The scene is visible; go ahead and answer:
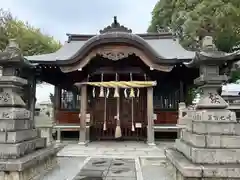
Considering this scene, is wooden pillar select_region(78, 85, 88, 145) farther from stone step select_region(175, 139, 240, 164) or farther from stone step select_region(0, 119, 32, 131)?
stone step select_region(175, 139, 240, 164)

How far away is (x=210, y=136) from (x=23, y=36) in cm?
2288

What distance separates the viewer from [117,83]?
10672mm

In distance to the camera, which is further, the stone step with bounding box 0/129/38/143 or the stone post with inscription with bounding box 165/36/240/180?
the stone step with bounding box 0/129/38/143

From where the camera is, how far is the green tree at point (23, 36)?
857 inches

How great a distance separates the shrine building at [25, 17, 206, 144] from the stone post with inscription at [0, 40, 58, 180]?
5.32 metres

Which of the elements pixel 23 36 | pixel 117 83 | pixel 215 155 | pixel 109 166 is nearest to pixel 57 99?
pixel 117 83

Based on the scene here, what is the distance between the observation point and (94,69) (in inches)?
459

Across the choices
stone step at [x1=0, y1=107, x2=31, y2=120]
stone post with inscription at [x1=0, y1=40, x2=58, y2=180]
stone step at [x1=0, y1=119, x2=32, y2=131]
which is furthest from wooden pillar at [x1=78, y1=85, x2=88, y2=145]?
stone step at [x1=0, y1=119, x2=32, y2=131]

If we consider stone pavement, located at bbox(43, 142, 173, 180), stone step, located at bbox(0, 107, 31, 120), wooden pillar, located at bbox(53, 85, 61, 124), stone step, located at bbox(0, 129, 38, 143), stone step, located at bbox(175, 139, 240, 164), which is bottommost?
stone pavement, located at bbox(43, 142, 173, 180)

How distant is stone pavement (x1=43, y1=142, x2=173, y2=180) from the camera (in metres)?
5.41

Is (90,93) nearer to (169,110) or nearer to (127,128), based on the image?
(127,128)

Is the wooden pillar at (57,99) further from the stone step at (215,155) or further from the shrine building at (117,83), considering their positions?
the stone step at (215,155)

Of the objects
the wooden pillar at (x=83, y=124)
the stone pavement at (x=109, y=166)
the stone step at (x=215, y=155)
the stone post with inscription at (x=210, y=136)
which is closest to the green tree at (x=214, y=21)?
the wooden pillar at (x=83, y=124)

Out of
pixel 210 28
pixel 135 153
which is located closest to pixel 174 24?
pixel 210 28
